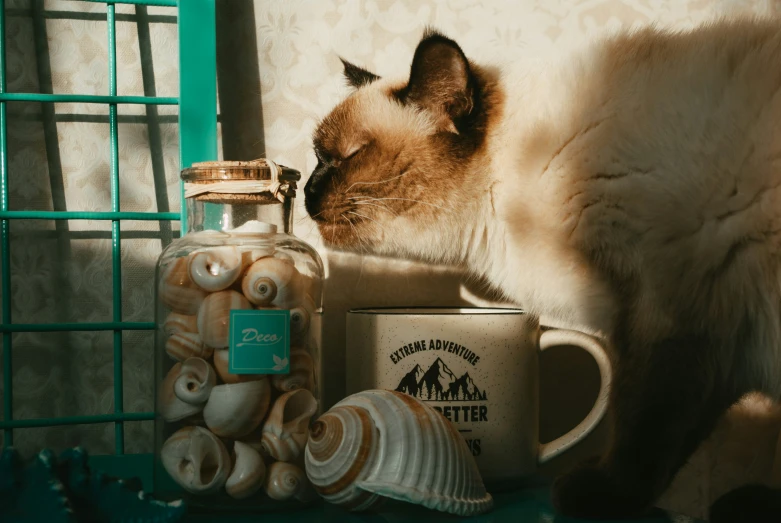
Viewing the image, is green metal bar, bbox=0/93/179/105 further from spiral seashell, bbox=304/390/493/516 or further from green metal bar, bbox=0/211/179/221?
spiral seashell, bbox=304/390/493/516

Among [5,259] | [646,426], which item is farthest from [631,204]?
[5,259]

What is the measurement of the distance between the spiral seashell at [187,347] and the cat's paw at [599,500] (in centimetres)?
43

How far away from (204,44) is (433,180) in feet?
1.28

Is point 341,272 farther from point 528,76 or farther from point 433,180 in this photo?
point 528,76

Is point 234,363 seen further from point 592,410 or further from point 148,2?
point 148,2

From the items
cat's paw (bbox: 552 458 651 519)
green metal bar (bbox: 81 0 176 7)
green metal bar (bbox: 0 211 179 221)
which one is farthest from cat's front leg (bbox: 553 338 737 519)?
green metal bar (bbox: 81 0 176 7)

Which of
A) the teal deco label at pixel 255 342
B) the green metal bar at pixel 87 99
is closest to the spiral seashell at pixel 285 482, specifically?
the teal deco label at pixel 255 342

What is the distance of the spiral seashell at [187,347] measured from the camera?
0.76 m

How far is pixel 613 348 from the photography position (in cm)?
80

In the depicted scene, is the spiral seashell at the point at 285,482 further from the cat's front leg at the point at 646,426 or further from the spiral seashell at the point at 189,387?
the cat's front leg at the point at 646,426

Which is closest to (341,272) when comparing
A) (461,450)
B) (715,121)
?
(461,450)

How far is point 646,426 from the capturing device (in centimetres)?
74

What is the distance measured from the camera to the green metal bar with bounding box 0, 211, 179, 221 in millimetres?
938

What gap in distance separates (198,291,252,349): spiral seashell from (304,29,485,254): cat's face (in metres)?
0.23
